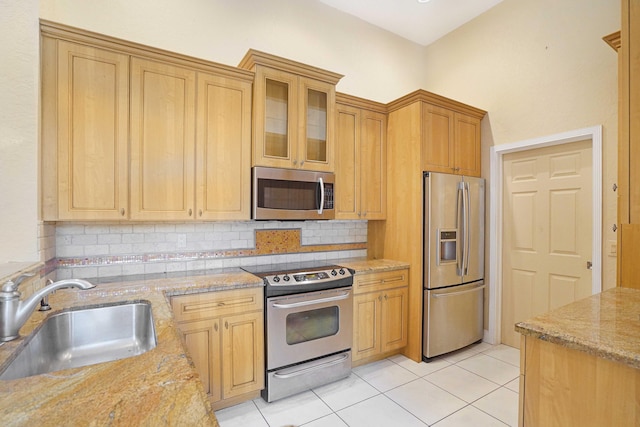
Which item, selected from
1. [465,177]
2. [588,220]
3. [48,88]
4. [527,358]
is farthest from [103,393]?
[588,220]

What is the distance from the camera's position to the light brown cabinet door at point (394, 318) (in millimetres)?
3016

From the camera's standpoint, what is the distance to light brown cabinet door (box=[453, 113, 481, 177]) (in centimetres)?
332

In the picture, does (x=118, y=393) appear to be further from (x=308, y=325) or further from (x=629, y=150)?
(x=629, y=150)

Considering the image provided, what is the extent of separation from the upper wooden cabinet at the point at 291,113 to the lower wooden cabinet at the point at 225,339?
44.2 inches

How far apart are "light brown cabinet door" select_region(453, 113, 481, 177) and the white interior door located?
328 mm

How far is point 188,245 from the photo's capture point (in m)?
2.67

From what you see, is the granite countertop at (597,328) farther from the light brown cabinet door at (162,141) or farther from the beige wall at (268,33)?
the beige wall at (268,33)

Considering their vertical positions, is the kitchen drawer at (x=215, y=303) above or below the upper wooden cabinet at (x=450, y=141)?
below

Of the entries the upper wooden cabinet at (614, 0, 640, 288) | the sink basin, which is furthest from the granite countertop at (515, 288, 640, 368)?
the sink basin

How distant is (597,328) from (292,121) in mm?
2368

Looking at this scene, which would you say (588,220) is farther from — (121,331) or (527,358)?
(121,331)

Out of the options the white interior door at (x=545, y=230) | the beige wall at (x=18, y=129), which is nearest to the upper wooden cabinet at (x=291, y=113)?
the beige wall at (x=18, y=129)

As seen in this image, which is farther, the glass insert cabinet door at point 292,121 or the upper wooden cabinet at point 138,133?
the glass insert cabinet door at point 292,121

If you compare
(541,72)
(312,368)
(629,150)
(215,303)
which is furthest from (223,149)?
(541,72)
